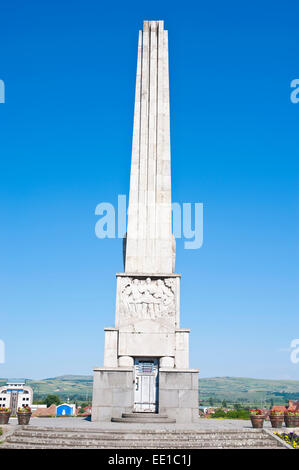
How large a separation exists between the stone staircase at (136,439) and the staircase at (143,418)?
3455 mm

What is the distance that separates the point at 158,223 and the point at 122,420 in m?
8.51

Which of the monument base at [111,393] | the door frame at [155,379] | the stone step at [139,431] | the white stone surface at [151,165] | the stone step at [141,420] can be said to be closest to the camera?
the stone step at [139,431]

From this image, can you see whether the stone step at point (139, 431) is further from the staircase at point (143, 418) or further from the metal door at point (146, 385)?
the metal door at point (146, 385)

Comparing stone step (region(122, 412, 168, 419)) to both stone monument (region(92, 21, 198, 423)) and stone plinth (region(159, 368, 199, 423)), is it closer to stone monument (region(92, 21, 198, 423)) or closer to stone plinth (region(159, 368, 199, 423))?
stone monument (region(92, 21, 198, 423))

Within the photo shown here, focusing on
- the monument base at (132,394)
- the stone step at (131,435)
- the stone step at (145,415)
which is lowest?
the stone step at (131,435)

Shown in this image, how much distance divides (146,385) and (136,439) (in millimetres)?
6093

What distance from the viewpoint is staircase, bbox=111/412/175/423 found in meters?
A: 17.5

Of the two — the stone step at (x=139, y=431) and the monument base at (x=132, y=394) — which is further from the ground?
the monument base at (x=132, y=394)

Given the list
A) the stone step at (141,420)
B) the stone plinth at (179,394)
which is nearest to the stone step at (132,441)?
the stone step at (141,420)

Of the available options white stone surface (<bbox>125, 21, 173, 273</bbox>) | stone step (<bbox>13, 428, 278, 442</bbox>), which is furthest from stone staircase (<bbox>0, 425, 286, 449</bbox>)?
white stone surface (<bbox>125, 21, 173, 273</bbox>)

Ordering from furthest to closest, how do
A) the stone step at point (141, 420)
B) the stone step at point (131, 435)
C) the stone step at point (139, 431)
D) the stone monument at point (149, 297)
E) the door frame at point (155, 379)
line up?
the door frame at point (155, 379) → the stone monument at point (149, 297) → the stone step at point (141, 420) → the stone step at point (139, 431) → the stone step at point (131, 435)

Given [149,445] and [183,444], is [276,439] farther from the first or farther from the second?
[149,445]

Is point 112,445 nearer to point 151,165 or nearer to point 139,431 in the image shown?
point 139,431

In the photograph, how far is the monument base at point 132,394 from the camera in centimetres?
1872
